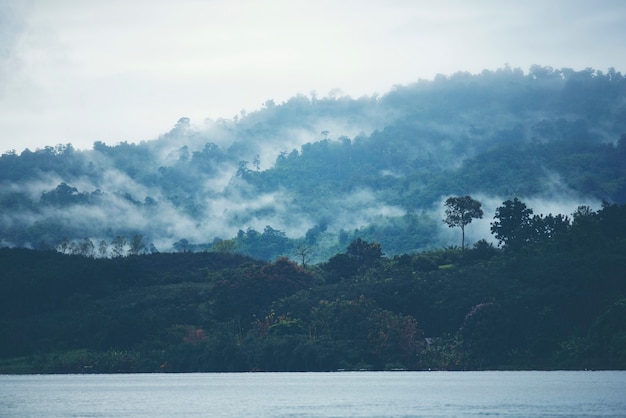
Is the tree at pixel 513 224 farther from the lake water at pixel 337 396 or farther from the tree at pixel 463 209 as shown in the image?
the lake water at pixel 337 396

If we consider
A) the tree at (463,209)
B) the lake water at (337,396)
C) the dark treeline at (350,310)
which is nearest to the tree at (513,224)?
the dark treeline at (350,310)

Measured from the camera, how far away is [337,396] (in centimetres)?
8425

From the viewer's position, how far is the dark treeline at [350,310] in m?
108

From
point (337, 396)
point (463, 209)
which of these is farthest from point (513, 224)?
point (337, 396)

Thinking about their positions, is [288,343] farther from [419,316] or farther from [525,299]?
[525,299]

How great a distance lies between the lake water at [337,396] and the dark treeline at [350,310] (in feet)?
12.3

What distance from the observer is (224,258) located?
7357 inches

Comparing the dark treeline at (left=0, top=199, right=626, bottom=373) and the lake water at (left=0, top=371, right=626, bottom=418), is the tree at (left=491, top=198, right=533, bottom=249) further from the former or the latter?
the lake water at (left=0, top=371, right=626, bottom=418)

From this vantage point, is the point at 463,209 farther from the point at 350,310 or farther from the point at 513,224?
the point at 350,310

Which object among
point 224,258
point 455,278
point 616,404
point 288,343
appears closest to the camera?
point 616,404

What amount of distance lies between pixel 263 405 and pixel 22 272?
320ft

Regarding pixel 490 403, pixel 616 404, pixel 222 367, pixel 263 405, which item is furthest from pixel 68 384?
pixel 616 404

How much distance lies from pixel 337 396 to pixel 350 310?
36.8m

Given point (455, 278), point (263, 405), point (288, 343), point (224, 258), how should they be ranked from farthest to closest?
point (224, 258)
point (455, 278)
point (288, 343)
point (263, 405)
